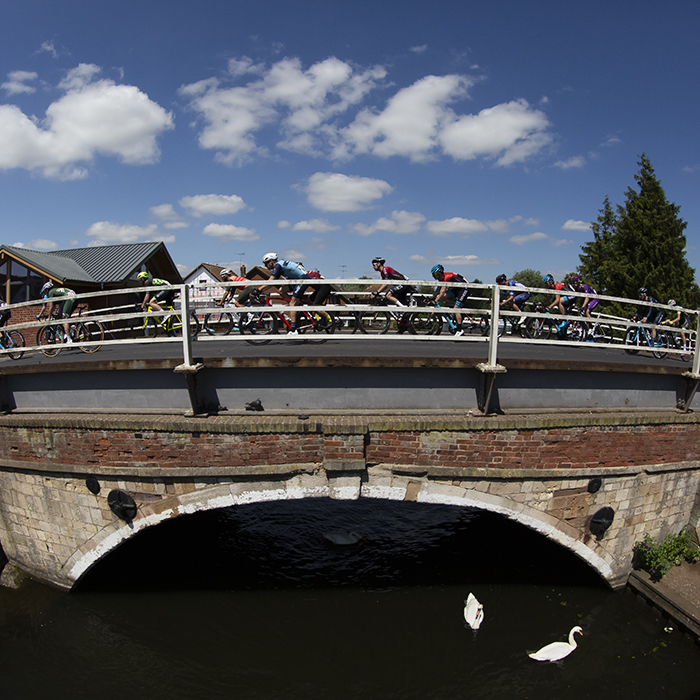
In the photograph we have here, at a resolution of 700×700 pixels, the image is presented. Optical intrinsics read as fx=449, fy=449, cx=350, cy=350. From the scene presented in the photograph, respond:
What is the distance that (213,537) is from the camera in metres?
9.96

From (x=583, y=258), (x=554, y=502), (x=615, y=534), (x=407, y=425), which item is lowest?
(x=615, y=534)

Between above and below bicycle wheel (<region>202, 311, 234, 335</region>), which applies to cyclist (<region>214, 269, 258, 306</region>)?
above

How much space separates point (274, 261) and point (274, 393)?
334 centimetres

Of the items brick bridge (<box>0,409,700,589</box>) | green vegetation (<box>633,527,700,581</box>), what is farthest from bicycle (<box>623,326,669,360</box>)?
green vegetation (<box>633,527,700,581</box>)

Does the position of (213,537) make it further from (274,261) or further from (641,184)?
(641,184)

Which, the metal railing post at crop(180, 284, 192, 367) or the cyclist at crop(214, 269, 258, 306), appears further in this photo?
the cyclist at crop(214, 269, 258, 306)

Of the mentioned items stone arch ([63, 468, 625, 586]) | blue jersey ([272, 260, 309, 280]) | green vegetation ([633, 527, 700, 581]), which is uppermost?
blue jersey ([272, 260, 309, 280])

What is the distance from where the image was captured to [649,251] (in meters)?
21.9

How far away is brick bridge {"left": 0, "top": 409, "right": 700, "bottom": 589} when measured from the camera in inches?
218

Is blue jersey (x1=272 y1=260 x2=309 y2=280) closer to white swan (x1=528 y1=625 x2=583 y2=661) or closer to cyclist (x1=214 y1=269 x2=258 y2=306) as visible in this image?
cyclist (x1=214 y1=269 x2=258 y2=306)

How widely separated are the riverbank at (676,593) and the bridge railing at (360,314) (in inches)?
123

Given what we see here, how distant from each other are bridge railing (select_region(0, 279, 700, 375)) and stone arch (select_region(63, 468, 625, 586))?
5.68 feet

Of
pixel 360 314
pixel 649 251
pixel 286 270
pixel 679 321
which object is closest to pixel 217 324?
pixel 360 314

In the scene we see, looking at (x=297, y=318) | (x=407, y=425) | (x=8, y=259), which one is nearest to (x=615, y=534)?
(x=407, y=425)
